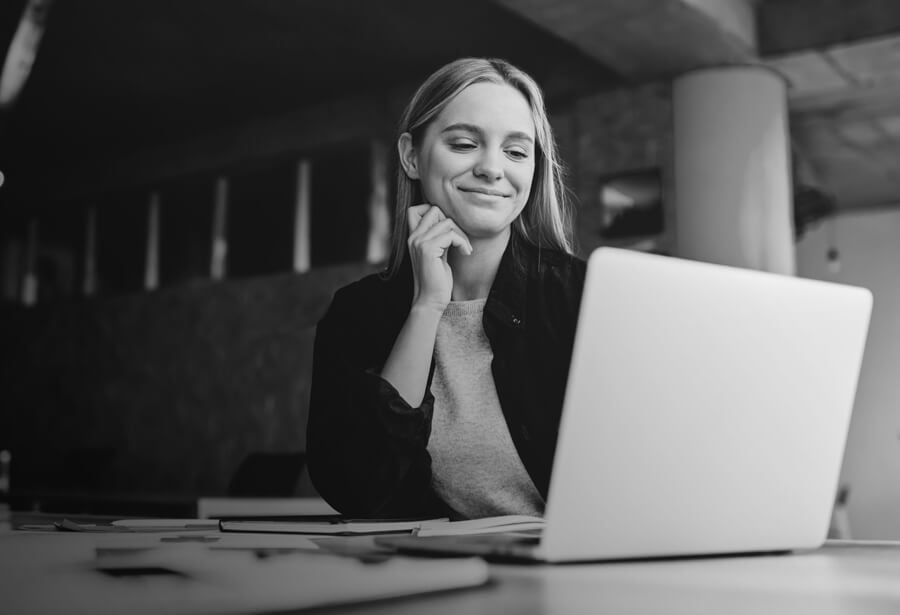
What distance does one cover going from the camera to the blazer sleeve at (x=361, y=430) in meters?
1.38

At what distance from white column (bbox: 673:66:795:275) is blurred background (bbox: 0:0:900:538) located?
0.04 ft

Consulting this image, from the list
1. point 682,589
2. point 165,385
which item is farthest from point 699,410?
point 165,385

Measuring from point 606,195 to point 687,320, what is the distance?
4.61 metres

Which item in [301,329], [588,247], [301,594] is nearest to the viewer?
[301,594]

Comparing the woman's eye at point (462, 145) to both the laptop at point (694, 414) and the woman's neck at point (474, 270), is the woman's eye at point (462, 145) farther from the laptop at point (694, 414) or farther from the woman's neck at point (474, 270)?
the laptop at point (694, 414)

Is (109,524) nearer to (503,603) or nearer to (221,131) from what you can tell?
(503,603)

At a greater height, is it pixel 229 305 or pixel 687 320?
pixel 229 305

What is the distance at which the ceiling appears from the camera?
4.71 meters

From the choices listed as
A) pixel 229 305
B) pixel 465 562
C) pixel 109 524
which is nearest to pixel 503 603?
pixel 465 562

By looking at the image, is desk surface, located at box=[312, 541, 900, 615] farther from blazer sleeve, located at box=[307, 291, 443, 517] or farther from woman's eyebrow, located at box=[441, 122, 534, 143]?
woman's eyebrow, located at box=[441, 122, 534, 143]

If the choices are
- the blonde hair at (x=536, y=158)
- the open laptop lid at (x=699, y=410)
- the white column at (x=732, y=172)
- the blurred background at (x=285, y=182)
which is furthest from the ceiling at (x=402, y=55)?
the open laptop lid at (x=699, y=410)

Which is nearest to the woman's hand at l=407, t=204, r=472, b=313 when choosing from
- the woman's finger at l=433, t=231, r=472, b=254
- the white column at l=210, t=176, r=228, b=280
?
the woman's finger at l=433, t=231, r=472, b=254

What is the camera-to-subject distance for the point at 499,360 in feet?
4.73

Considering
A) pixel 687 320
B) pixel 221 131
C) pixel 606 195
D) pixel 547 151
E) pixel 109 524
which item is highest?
pixel 221 131
